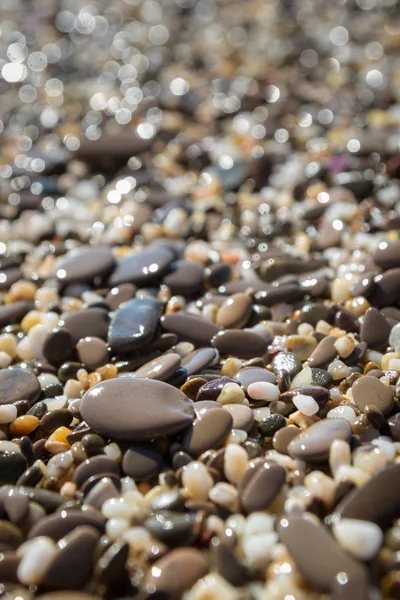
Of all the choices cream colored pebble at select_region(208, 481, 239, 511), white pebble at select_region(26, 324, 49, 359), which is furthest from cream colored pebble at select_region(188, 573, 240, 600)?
white pebble at select_region(26, 324, 49, 359)

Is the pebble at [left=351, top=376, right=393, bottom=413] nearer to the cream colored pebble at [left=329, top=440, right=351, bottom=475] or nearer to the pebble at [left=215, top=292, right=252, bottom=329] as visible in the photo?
the cream colored pebble at [left=329, top=440, right=351, bottom=475]

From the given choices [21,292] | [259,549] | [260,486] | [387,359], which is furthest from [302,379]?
[21,292]

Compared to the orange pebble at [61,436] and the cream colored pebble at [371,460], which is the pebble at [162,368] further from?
the cream colored pebble at [371,460]

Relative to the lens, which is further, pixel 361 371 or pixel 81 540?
pixel 361 371

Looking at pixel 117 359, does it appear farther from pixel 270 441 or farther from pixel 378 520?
pixel 378 520

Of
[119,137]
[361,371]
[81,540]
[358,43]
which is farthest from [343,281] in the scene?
[358,43]

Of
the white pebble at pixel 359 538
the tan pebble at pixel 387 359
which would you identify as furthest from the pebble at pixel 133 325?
the white pebble at pixel 359 538

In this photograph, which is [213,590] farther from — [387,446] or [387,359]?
[387,359]
